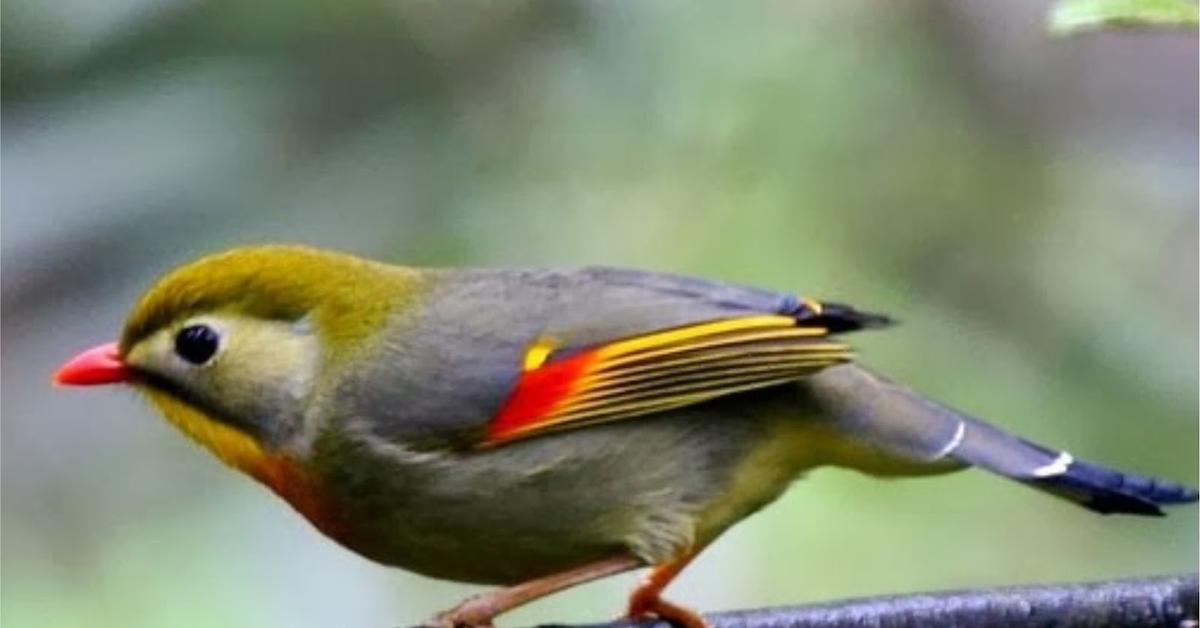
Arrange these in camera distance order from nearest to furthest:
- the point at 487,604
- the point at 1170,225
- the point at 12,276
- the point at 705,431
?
the point at 487,604
the point at 705,431
the point at 12,276
the point at 1170,225

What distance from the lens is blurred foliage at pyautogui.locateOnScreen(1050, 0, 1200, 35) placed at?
2.79m

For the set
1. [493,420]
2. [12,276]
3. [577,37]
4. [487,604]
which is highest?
[577,37]

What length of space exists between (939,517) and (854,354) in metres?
1.52

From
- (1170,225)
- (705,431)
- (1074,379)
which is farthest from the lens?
(1170,225)

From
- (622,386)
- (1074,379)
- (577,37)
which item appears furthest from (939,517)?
(622,386)

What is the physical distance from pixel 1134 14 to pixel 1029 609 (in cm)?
78

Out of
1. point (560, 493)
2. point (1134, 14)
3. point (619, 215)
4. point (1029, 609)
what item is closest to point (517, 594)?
point (560, 493)

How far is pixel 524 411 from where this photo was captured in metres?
3.79

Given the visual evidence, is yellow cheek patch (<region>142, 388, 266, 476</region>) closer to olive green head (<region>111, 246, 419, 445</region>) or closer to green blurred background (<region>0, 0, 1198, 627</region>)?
olive green head (<region>111, 246, 419, 445</region>)

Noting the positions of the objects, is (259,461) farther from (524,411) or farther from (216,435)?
(524,411)

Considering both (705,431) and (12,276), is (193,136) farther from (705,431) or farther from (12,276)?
(705,431)

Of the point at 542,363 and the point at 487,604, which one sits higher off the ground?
the point at 542,363

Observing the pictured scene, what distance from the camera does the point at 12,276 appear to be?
449 cm

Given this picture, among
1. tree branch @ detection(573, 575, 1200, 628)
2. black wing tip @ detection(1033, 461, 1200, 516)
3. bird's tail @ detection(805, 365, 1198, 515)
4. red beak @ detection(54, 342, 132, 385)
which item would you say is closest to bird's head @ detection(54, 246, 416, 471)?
red beak @ detection(54, 342, 132, 385)
